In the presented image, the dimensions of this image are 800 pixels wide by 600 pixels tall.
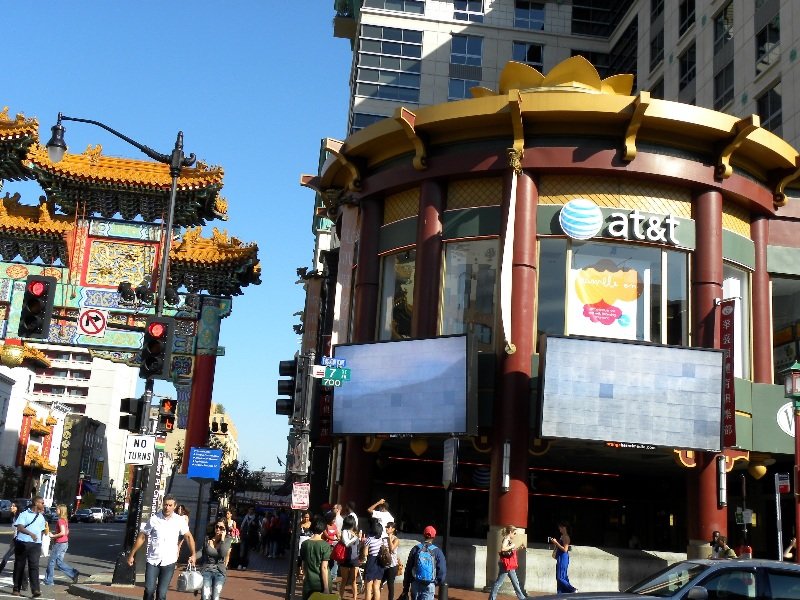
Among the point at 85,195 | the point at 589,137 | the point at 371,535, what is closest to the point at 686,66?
the point at 589,137

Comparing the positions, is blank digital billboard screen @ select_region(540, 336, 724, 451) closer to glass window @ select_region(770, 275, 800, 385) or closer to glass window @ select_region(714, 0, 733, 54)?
glass window @ select_region(770, 275, 800, 385)

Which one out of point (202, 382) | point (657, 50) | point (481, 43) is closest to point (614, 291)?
point (202, 382)

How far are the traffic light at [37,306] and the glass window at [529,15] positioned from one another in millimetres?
51113

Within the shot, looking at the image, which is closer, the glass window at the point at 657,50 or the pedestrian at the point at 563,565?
the pedestrian at the point at 563,565

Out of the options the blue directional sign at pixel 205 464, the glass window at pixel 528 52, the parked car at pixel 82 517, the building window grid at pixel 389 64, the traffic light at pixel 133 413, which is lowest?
the parked car at pixel 82 517

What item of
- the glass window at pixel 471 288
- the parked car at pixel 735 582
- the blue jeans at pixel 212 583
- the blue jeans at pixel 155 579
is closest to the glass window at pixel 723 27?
the glass window at pixel 471 288

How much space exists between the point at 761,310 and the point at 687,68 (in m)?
26.4

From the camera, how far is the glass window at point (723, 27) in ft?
144

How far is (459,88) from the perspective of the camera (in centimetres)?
6128

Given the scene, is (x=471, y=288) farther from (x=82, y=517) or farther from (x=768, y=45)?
(x=82, y=517)

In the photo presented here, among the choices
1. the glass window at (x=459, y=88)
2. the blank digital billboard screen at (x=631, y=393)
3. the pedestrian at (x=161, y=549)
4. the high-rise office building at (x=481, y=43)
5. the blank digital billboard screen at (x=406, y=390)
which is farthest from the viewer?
the glass window at (x=459, y=88)

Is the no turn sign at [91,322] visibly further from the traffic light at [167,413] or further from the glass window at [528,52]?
the glass window at [528,52]

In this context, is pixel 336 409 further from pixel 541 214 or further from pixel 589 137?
pixel 589 137

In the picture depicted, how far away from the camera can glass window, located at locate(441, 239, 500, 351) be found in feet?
82.5
